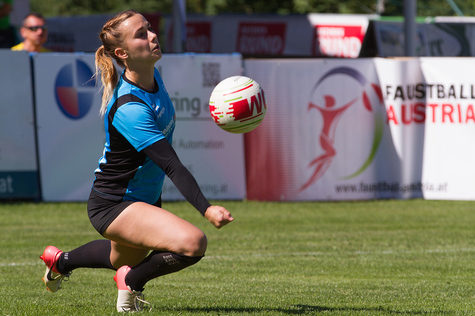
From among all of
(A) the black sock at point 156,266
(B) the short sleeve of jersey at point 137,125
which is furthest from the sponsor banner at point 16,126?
(B) the short sleeve of jersey at point 137,125

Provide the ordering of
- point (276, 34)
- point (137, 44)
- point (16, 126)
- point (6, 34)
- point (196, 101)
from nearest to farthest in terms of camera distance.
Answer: point (137, 44) → point (16, 126) → point (196, 101) → point (6, 34) → point (276, 34)

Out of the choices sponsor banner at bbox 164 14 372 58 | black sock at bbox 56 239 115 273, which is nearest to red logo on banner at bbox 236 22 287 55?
sponsor banner at bbox 164 14 372 58

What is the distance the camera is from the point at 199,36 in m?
25.8

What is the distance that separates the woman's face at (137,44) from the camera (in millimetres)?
5051

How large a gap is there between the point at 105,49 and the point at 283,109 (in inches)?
307

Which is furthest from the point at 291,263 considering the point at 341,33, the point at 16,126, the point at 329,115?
the point at 341,33

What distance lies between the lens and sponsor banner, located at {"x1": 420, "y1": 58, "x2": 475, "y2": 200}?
12688 mm

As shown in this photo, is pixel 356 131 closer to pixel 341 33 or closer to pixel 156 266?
pixel 156 266

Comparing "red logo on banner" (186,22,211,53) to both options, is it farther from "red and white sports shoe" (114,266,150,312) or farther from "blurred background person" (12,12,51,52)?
"red and white sports shoe" (114,266,150,312)

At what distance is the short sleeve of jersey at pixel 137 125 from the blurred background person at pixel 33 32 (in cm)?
736

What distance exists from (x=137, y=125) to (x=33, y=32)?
7.89m

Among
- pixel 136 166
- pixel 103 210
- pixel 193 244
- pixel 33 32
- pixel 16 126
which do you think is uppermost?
pixel 33 32

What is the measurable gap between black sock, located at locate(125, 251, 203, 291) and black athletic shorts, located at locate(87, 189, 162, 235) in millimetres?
347

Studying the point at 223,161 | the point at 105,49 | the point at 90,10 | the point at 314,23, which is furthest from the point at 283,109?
the point at 90,10
